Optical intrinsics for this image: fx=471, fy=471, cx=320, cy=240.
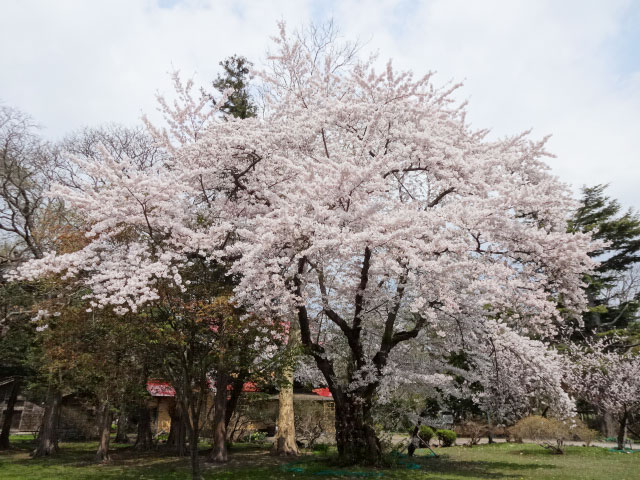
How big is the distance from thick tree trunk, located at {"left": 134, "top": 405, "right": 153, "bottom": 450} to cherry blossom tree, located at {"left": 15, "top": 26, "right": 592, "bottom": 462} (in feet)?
38.6

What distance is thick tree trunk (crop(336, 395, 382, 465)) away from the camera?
12758 millimetres

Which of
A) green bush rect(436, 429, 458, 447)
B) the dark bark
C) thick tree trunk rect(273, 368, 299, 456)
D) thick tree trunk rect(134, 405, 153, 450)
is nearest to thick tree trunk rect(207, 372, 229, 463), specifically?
the dark bark

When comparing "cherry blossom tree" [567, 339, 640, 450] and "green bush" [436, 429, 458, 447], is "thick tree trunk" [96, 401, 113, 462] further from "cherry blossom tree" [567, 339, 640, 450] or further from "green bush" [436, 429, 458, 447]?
"cherry blossom tree" [567, 339, 640, 450]

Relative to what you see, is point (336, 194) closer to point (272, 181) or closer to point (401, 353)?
point (272, 181)

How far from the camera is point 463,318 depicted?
40.4ft

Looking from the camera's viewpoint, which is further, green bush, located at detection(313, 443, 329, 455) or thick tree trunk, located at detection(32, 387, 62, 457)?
green bush, located at detection(313, 443, 329, 455)

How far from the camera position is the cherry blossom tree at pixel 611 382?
1975 centimetres

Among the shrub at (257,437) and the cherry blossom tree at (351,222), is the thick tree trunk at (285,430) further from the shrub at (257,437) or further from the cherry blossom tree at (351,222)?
the shrub at (257,437)

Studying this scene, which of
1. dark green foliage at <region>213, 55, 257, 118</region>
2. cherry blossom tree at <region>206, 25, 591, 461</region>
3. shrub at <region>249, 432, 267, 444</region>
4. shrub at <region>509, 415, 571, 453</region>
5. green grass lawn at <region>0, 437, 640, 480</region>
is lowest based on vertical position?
green grass lawn at <region>0, 437, 640, 480</region>

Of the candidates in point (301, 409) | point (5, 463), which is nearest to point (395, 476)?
point (301, 409)

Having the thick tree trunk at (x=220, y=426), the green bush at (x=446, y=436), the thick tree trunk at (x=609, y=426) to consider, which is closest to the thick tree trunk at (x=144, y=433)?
the thick tree trunk at (x=220, y=426)

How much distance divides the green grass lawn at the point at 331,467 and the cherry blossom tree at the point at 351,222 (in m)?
1.55

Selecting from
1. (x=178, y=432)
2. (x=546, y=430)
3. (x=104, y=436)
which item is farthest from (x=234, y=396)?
(x=546, y=430)

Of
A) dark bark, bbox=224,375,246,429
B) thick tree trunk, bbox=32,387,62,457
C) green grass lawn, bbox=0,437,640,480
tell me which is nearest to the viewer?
green grass lawn, bbox=0,437,640,480
